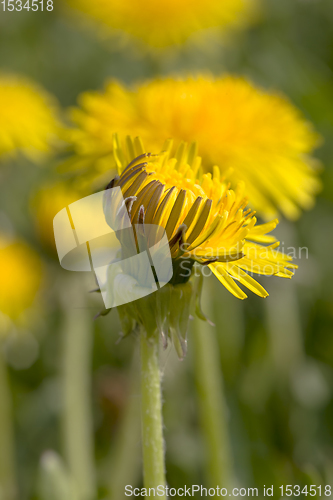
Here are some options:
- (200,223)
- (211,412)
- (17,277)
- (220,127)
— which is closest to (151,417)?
(200,223)

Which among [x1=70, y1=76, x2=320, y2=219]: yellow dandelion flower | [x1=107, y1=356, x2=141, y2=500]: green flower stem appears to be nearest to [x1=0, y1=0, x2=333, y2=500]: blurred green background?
[x1=107, y1=356, x2=141, y2=500]: green flower stem

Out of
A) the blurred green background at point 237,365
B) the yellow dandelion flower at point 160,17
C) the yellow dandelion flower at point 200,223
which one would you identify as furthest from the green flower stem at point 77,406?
the yellow dandelion flower at point 160,17

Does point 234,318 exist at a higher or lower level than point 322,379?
higher

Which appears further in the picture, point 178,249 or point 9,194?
point 9,194

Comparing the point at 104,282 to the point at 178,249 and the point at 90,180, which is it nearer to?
the point at 178,249

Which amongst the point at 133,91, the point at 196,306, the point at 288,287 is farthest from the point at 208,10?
the point at 196,306

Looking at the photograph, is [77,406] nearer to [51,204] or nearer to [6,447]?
[6,447]
